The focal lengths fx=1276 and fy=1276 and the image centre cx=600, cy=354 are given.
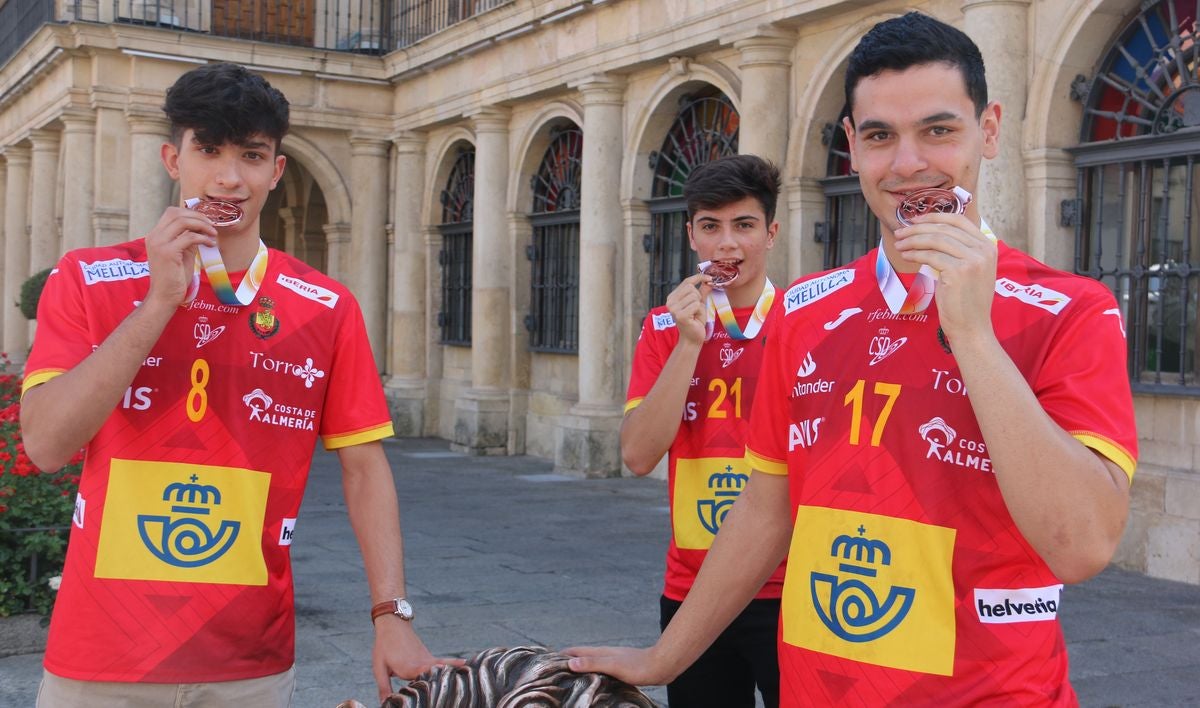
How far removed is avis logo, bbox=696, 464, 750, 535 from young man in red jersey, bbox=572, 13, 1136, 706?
134cm

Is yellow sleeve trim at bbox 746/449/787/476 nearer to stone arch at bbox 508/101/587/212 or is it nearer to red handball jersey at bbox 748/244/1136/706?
red handball jersey at bbox 748/244/1136/706

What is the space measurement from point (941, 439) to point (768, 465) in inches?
18.9

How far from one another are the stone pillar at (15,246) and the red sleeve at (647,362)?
23355 millimetres

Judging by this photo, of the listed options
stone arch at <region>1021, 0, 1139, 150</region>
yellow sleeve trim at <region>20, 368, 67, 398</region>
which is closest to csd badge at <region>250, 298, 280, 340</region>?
yellow sleeve trim at <region>20, 368, 67, 398</region>

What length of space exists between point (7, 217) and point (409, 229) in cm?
1088

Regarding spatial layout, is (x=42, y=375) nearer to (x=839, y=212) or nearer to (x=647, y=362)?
(x=647, y=362)

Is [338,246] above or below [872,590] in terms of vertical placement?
above

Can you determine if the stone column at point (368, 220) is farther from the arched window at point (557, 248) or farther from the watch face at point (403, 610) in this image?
the watch face at point (403, 610)

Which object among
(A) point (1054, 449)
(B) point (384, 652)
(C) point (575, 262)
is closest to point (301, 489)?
(B) point (384, 652)

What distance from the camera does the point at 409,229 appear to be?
63.2 feet

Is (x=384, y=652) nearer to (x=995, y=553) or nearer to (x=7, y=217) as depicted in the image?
(x=995, y=553)

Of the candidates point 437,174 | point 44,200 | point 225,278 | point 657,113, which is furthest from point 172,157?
point 44,200

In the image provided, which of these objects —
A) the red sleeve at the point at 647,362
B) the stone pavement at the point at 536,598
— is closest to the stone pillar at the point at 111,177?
A: the stone pavement at the point at 536,598

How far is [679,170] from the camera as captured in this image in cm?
1421
